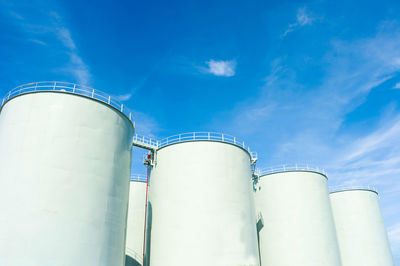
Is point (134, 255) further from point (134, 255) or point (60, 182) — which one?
point (60, 182)

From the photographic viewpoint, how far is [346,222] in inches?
1244

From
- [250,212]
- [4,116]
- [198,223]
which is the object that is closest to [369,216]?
[250,212]

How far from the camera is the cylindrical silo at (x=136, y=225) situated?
25.3 m

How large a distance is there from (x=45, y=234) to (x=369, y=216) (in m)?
30.5

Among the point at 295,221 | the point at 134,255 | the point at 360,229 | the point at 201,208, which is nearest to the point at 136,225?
the point at 134,255

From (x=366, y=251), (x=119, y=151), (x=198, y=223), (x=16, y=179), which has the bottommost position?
(x=366, y=251)

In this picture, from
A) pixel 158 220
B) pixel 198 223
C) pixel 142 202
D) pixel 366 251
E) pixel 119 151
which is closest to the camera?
pixel 119 151

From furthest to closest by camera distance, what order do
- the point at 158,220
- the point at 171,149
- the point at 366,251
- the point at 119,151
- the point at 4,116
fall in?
the point at 366,251, the point at 171,149, the point at 158,220, the point at 119,151, the point at 4,116

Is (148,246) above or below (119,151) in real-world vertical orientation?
below

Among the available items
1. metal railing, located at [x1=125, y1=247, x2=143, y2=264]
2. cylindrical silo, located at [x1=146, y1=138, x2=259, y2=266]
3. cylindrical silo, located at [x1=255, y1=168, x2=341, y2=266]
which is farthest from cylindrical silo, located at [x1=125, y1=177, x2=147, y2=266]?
cylindrical silo, located at [x1=255, y1=168, x2=341, y2=266]

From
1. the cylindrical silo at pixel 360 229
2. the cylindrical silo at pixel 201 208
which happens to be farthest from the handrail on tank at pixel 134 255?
the cylindrical silo at pixel 360 229

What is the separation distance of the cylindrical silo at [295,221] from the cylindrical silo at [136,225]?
32.2 feet

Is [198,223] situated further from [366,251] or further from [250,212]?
[366,251]

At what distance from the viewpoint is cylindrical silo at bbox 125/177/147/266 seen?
25.3 metres
